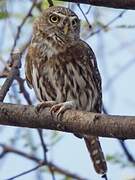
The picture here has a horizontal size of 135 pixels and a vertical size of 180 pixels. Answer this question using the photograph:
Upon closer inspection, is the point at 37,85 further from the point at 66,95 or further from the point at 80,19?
the point at 80,19

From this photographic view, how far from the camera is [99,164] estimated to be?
4188 mm

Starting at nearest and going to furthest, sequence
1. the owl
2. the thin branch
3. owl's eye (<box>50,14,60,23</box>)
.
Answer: the thin branch
the owl
owl's eye (<box>50,14,60,23</box>)

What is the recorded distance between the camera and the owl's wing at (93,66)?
411 centimetres

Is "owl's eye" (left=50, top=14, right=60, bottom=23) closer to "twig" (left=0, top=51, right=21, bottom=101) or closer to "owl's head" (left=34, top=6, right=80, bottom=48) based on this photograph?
"owl's head" (left=34, top=6, right=80, bottom=48)

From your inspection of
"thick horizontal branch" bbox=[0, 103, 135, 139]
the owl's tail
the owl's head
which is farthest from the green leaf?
the owl's tail

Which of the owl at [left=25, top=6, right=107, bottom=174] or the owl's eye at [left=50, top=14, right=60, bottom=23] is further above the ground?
the owl's eye at [left=50, top=14, right=60, bottom=23]

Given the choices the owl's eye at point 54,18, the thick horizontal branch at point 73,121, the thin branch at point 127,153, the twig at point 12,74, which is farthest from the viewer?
the owl's eye at point 54,18

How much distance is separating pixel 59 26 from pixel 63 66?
1.35 feet

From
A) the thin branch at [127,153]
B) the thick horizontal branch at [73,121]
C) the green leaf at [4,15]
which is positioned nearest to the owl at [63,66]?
the thin branch at [127,153]

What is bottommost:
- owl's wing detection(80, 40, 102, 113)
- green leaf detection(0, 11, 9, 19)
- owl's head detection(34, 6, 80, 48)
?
owl's wing detection(80, 40, 102, 113)

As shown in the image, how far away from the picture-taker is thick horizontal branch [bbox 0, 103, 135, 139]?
2447 mm

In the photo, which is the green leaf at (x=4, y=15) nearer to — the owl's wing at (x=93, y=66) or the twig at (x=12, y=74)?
the twig at (x=12, y=74)

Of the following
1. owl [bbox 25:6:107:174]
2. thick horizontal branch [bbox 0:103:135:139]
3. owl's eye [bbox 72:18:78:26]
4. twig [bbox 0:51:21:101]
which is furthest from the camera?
owl's eye [bbox 72:18:78:26]

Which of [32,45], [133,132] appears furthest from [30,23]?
[133,132]
